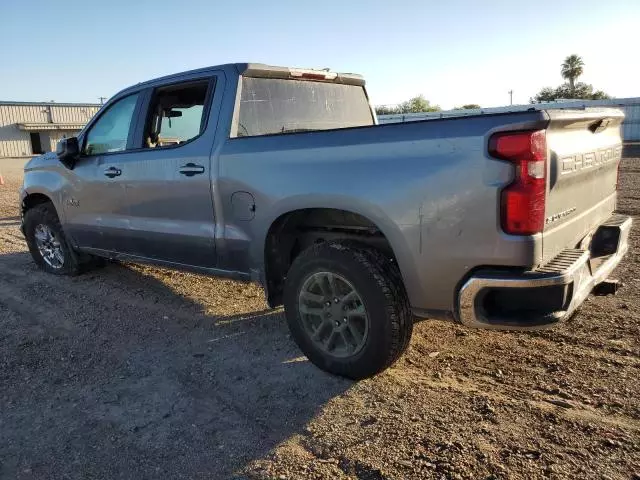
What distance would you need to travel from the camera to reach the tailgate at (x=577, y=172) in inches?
110

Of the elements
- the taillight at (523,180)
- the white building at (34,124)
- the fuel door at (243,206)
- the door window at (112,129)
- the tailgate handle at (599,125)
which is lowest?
the fuel door at (243,206)

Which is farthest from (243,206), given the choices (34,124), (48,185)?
(34,124)

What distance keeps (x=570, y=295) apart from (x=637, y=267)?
3463 mm

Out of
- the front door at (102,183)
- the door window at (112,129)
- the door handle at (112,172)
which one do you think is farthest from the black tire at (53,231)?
the door handle at (112,172)

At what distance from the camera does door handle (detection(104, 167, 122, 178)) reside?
4.86 m

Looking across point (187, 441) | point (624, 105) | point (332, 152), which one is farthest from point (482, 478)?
point (624, 105)

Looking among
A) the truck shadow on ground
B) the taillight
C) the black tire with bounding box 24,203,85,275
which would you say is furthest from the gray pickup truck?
the black tire with bounding box 24,203,85,275

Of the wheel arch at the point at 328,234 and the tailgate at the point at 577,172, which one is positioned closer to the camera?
the tailgate at the point at 577,172

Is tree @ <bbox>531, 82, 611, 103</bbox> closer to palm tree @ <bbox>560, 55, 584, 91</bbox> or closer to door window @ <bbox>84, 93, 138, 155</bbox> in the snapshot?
palm tree @ <bbox>560, 55, 584, 91</bbox>

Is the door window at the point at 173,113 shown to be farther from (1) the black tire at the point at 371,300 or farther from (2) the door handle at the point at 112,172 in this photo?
(1) the black tire at the point at 371,300

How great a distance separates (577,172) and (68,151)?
14.9 ft

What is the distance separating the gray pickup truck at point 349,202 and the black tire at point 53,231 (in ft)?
2.46

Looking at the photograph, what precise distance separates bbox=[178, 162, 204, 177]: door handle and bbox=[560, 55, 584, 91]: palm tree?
69634 millimetres

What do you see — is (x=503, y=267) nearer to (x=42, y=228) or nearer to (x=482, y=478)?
(x=482, y=478)
